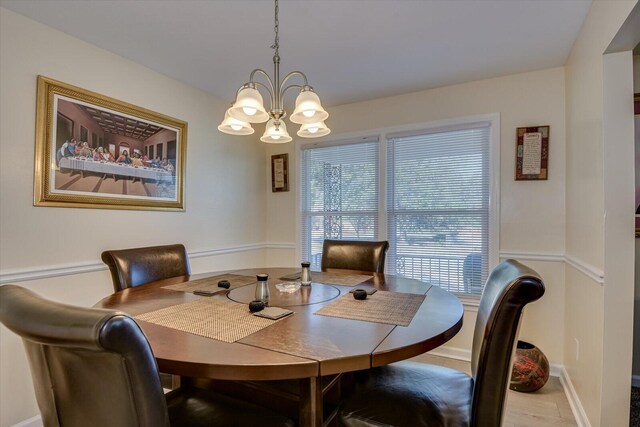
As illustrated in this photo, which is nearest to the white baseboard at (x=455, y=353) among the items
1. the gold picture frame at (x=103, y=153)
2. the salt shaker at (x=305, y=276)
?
the salt shaker at (x=305, y=276)

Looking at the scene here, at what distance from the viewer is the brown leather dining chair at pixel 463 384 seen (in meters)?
1.02

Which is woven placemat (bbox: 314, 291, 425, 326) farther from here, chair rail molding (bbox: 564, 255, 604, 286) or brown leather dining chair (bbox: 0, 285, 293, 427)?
chair rail molding (bbox: 564, 255, 604, 286)

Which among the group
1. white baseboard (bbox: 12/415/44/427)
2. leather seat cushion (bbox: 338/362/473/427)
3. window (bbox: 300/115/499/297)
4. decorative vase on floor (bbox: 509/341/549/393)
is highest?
window (bbox: 300/115/499/297)

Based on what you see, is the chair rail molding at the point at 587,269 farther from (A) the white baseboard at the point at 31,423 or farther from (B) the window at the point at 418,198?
(A) the white baseboard at the point at 31,423

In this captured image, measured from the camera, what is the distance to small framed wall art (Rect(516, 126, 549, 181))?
260 centimetres

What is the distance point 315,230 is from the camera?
→ 366 centimetres

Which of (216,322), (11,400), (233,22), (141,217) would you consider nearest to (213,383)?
(216,322)

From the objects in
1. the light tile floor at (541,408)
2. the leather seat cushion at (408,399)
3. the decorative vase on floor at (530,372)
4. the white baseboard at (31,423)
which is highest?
the leather seat cushion at (408,399)

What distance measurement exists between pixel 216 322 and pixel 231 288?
576mm

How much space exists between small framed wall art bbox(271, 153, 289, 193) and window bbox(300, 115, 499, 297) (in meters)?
0.24

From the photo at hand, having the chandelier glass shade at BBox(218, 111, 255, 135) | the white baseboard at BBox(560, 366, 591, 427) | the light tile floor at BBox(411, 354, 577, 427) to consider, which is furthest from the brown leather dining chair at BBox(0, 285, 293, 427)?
the white baseboard at BBox(560, 366, 591, 427)

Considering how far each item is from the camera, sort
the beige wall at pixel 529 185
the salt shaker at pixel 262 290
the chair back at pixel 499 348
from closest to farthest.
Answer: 1. the chair back at pixel 499 348
2. the salt shaker at pixel 262 290
3. the beige wall at pixel 529 185

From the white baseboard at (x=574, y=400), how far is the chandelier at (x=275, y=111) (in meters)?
2.20

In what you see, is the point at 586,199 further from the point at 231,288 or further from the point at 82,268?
the point at 82,268
